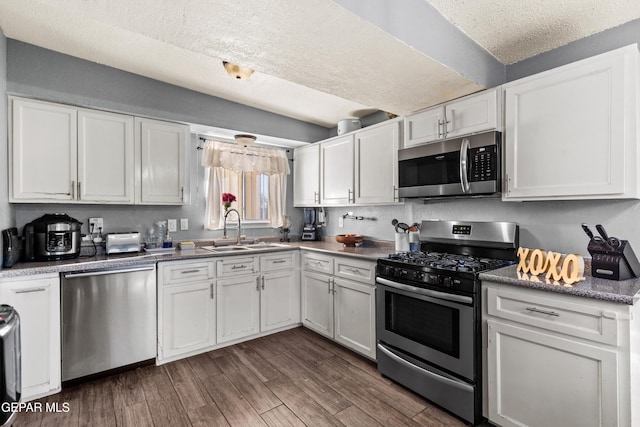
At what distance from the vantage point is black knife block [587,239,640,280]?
1.68 meters

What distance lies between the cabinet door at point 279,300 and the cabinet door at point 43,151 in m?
1.90

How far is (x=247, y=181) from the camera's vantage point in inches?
155

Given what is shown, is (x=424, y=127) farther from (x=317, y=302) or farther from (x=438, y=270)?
(x=317, y=302)

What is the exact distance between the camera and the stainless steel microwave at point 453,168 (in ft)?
7.02

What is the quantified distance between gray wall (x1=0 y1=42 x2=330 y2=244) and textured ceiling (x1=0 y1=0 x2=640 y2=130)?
0.11 metres

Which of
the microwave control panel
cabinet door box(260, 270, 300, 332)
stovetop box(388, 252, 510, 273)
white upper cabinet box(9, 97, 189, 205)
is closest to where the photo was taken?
stovetop box(388, 252, 510, 273)

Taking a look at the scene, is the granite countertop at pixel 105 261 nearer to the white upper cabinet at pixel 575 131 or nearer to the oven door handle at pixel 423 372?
the oven door handle at pixel 423 372

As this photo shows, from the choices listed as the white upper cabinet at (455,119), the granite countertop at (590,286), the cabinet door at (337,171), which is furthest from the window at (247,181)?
the granite countertop at (590,286)

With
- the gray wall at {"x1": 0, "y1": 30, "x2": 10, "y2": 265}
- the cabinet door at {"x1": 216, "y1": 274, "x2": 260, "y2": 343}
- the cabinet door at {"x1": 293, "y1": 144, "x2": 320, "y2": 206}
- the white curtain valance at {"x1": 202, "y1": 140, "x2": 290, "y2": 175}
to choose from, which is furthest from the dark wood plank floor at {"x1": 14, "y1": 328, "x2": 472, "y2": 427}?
the white curtain valance at {"x1": 202, "y1": 140, "x2": 290, "y2": 175}

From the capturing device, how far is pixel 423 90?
87.9 inches

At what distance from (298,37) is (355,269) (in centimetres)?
189

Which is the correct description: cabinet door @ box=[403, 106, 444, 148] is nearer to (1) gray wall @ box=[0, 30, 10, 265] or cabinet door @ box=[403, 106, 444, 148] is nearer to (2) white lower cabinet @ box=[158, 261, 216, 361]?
(2) white lower cabinet @ box=[158, 261, 216, 361]

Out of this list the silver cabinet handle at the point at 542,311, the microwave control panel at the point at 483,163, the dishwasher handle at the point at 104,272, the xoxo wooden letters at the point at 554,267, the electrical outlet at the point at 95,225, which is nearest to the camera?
the silver cabinet handle at the point at 542,311

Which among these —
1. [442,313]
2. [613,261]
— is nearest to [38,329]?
[442,313]
